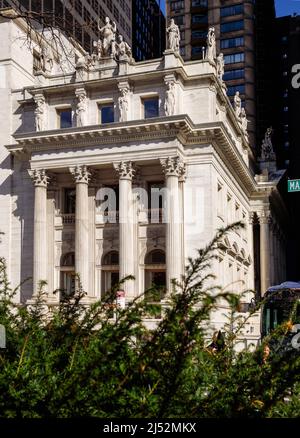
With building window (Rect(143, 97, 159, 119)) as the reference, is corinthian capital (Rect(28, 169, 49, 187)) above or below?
below

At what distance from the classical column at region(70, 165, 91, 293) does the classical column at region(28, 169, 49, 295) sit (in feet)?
8.18

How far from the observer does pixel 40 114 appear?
4528 cm

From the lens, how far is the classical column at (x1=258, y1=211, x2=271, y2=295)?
59875 mm

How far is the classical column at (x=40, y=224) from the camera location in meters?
43.6

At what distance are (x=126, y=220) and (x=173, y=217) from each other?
3.40 m

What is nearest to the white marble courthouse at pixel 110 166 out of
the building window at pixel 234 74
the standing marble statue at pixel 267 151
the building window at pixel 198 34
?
the standing marble statue at pixel 267 151

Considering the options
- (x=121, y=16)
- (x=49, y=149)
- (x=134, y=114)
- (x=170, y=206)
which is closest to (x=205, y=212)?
(x=170, y=206)

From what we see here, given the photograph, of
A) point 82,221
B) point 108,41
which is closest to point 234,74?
point 108,41

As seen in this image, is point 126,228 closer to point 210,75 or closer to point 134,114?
point 134,114

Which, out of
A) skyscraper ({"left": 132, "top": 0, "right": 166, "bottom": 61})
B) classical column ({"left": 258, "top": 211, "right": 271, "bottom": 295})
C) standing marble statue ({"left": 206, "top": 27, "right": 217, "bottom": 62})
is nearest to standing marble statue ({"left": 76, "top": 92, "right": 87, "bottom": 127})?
standing marble statue ({"left": 206, "top": 27, "right": 217, "bottom": 62})

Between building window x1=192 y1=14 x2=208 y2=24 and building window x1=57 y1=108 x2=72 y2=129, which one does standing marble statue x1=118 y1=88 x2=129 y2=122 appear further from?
building window x1=192 y1=14 x2=208 y2=24

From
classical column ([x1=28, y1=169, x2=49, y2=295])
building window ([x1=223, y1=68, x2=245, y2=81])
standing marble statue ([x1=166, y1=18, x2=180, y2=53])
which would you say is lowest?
classical column ([x1=28, y1=169, x2=49, y2=295])
